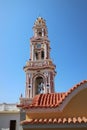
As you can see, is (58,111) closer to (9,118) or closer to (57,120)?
(57,120)

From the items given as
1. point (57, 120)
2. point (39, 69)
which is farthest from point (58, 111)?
point (39, 69)

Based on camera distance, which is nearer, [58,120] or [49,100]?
[58,120]

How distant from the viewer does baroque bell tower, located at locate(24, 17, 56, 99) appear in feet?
90.7

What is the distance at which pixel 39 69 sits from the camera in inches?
1123

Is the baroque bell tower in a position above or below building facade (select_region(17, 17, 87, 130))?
above

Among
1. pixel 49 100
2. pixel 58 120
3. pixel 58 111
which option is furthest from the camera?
pixel 49 100

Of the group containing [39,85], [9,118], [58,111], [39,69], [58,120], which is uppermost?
[39,69]

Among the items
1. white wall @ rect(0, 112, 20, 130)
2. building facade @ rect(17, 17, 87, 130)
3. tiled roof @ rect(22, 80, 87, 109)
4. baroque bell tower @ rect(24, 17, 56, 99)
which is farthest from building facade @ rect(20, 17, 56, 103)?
building facade @ rect(17, 17, 87, 130)

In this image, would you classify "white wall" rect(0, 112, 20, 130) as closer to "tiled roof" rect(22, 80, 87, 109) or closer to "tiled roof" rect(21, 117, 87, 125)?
"tiled roof" rect(22, 80, 87, 109)

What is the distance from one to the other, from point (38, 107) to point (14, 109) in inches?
Answer: 782

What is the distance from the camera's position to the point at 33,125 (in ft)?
27.1

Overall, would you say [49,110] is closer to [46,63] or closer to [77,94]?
[77,94]

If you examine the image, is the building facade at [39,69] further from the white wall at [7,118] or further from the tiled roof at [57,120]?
the tiled roof at [57,120]

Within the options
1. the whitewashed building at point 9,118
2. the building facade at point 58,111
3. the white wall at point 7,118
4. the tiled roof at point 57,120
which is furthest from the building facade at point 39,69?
the tiled roof at point 57,120
